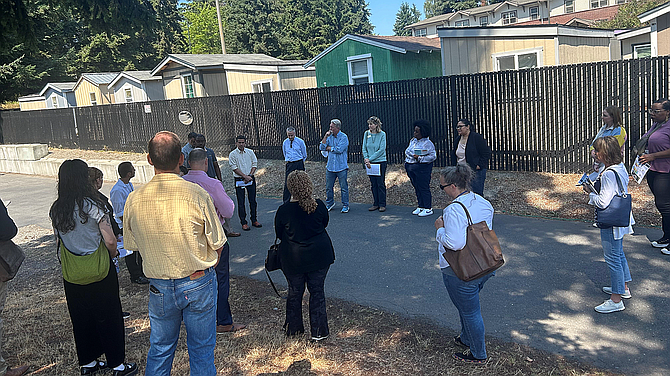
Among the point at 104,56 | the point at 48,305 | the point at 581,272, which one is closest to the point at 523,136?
the point at 581,272

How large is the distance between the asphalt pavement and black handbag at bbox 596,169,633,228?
2.97 feet

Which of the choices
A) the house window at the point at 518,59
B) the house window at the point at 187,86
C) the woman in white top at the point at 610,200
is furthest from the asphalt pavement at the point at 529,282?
the house window at the point at 187,86

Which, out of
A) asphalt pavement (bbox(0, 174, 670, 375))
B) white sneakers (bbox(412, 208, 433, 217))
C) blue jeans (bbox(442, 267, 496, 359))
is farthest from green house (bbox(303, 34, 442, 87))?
blue jeans (bbox(442, 267, 496, 359))

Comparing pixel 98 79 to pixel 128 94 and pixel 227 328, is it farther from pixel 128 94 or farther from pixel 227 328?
pixel 227 328

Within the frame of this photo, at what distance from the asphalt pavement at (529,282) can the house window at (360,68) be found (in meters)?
11.9

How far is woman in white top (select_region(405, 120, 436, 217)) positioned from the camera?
29.9 ft

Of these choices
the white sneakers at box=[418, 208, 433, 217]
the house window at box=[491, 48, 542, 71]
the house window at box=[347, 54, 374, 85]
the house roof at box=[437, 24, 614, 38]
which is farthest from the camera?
the house window at box=[347, 54, 374, 85]

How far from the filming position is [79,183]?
4152 millimetres

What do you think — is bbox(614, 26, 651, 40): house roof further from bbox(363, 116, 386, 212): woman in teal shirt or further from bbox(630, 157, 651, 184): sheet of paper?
bbox(630, 157, 651, 184): sheet of paper

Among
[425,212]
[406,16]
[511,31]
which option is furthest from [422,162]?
[406,16]

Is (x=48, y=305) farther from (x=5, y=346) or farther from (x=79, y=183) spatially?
(x=79, y=183)

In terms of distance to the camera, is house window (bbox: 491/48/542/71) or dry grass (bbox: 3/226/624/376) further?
house window (bbox: 491/48/542/71)

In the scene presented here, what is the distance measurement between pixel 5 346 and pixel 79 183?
2.44 m

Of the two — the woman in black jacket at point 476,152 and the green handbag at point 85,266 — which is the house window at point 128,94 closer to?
the woman in black jacket at point 476,152
